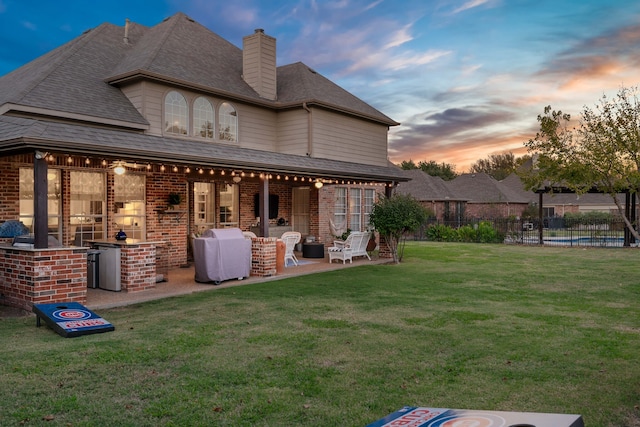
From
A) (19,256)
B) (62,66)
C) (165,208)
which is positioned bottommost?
(19,256)

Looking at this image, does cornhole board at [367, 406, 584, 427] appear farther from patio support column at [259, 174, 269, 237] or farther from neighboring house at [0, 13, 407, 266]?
patio support column at [259, 174, 269, 237]

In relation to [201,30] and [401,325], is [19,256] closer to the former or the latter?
[401,325]

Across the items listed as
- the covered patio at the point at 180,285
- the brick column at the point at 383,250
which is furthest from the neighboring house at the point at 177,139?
the brick column at the point at 383,250

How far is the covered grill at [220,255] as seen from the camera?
10672 mm

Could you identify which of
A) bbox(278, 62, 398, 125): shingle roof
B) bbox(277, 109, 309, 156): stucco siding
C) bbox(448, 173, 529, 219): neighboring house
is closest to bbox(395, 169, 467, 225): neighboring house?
bbox(448, 173, 529, 219): neighboring house

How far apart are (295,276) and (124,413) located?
8230mm

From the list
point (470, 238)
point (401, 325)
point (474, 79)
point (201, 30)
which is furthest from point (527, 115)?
point (401, 325)

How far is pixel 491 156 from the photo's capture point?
253 feet

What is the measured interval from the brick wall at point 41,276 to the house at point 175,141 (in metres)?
0.35

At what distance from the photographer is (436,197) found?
35594 millimetres

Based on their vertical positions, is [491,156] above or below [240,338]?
above

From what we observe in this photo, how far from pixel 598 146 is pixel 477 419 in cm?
557

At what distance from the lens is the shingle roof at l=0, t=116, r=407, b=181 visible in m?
8.09

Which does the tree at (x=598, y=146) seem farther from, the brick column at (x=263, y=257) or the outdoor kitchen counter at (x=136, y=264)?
the outdoor kitchen counter at (x=136, y=264)
